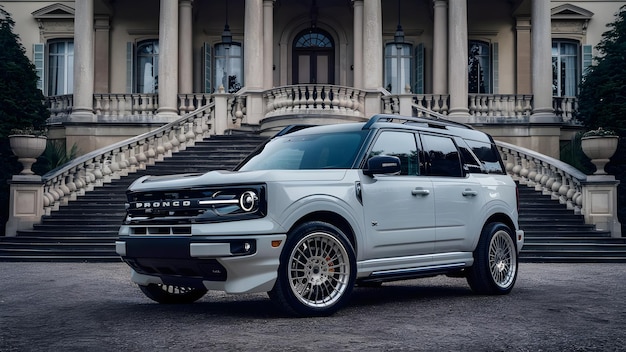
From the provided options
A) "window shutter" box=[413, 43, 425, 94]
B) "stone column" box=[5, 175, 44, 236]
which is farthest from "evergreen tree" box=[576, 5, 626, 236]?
"stone column" box=[5, 175, 44, 236]

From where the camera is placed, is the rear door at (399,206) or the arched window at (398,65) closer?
the rear door at (399,206)

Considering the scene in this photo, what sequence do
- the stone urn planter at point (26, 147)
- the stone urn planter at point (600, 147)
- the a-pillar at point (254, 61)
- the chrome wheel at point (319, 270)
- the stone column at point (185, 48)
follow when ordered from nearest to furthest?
the chrome wheel at point (319, 270) → the stone urn planter at point (600, 147) → the stone urn planter at point (26, 147) → the a-pillar at point (254, 61) → the stone column at point (185, 48)

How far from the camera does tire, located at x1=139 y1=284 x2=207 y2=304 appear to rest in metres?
7.61

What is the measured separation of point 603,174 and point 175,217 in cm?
1275

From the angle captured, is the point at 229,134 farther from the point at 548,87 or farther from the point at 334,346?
the point at 334,346

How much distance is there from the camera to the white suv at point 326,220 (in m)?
6.44

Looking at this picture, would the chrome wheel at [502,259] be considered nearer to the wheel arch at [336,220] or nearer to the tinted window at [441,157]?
the tinted window at [441,157]

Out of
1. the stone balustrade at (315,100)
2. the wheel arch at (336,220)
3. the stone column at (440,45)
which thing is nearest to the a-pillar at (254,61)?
the stone balustrade at (315,100)

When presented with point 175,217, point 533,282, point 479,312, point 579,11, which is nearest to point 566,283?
point 533,282

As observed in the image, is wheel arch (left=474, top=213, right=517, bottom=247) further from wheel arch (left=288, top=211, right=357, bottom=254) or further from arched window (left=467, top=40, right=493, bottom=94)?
arched window (left=467, top=40, right=493, bottom=94)

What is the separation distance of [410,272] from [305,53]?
21924 millimetres

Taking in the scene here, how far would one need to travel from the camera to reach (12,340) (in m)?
5.65

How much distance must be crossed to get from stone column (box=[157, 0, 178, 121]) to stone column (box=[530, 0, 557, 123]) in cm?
1142

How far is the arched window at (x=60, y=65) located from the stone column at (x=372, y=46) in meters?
11.8
